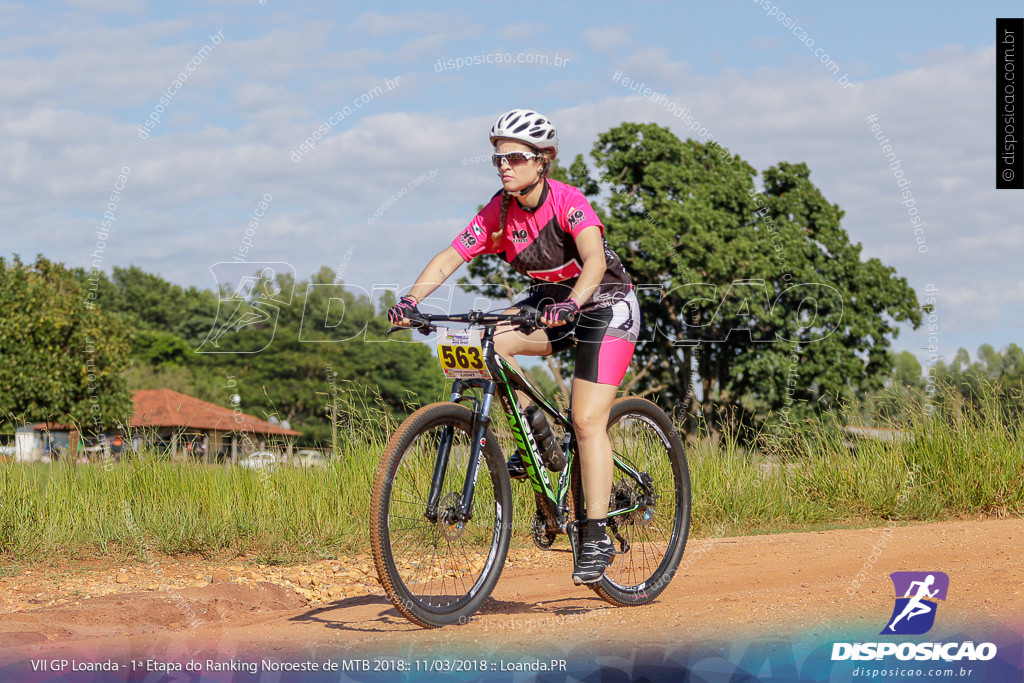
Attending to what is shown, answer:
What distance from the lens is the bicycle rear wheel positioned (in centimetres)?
499

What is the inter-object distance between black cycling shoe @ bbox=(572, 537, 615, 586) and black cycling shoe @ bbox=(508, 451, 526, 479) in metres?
0.44

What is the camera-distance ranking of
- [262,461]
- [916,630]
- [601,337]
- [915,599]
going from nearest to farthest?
1. [916,630]
2. [915,599]
3. [601,337]
4. [262,461]

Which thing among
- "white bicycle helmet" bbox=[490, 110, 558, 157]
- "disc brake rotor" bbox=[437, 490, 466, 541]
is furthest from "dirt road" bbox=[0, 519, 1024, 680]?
"white bicycle helmet" bbox=[490, 110, 558, 157]

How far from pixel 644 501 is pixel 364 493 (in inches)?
118

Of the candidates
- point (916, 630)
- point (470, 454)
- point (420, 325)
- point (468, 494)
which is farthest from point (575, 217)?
point (916, 630)

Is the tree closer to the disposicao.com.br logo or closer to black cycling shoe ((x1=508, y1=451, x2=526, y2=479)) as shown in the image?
black cycling shoe ((x1=508, y1=451, x2=526, y2=479))

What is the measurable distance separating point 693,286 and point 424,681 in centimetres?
2185

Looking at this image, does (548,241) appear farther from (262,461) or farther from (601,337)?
(262,461)

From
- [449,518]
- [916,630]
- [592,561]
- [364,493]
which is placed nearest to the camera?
[916,630]

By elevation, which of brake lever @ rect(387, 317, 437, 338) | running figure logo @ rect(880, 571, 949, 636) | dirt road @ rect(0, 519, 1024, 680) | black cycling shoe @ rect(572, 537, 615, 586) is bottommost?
dirt road @ rect(0, 519, 1024, 680)

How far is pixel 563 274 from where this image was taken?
4.62 metres

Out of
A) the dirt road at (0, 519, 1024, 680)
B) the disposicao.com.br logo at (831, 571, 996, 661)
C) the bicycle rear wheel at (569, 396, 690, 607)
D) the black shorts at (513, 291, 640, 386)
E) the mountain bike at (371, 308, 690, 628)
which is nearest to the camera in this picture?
the disposicao.com.br logo at (831, 571, 996, 661)

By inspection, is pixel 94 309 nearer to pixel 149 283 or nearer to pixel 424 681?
pixel 424 681

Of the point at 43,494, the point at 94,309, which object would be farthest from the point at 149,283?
the point at 43,494
